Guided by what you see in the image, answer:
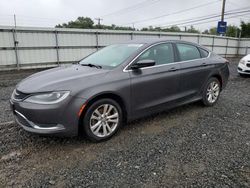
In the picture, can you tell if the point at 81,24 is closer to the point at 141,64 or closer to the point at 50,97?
the point at 141,64

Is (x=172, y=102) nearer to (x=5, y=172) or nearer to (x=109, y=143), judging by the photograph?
(x=109, y=143)

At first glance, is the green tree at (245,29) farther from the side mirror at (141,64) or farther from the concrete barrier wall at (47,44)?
the side mirror at (141,64)

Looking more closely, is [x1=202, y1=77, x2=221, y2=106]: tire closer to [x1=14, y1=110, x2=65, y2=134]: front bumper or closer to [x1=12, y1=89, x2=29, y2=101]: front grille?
[x1=14, y1=110, x2=65, y2=134]: front bumper

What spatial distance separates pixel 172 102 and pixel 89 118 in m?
1.74

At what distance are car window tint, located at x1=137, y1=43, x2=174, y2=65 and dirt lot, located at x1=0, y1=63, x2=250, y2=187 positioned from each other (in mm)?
1147

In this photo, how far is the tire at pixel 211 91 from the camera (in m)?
4.55

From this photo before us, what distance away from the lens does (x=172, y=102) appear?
3.89 m

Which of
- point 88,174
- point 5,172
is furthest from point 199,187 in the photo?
point 5,172

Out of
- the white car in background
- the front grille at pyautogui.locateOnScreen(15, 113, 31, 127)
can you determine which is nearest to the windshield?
the front grille at pyautogui.locateOnScreen(15, 113, 31, 127)

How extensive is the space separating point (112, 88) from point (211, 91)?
274 cm

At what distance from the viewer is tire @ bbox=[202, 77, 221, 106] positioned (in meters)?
4.55

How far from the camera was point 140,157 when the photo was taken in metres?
2.72

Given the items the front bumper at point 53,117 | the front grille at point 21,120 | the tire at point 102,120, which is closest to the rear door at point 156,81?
the tire at point 102,120

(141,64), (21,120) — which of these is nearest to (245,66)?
(141,64)
